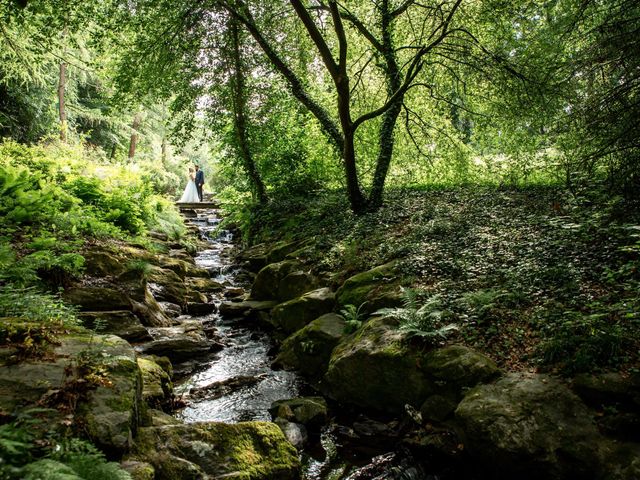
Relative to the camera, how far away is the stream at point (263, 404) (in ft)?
13.7

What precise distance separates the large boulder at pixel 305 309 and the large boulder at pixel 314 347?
0.50 metres

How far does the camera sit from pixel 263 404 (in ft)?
18.3

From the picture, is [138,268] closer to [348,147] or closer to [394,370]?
[394,370]

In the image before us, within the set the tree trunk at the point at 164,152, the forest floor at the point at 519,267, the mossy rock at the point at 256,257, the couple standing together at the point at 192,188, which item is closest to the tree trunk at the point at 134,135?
the tree trunk at the point at 164,152

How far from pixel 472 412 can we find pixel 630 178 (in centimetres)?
478

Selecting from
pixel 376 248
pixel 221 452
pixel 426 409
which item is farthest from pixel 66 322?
pixel 376 248

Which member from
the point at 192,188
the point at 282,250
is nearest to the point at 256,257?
the point at 282,250

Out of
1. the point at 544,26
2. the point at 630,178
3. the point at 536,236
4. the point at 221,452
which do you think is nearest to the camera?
the point at 221,452

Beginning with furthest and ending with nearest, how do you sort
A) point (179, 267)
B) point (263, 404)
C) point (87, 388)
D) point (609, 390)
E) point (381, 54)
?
point (179, 267) → point (381, 54) → point (263, 404) → point (609, 390) → point (87, 388)

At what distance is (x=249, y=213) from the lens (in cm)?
1455

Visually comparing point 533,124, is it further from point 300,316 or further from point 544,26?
point 300,316

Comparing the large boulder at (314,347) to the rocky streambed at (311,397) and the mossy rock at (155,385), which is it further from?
the mossy rock at (155,385)

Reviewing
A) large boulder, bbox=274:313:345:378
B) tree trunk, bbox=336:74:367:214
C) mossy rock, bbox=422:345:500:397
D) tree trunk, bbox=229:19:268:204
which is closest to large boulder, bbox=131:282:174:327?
large boulder, bbox=274:313:345:378

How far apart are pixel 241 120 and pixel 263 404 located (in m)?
10.5
